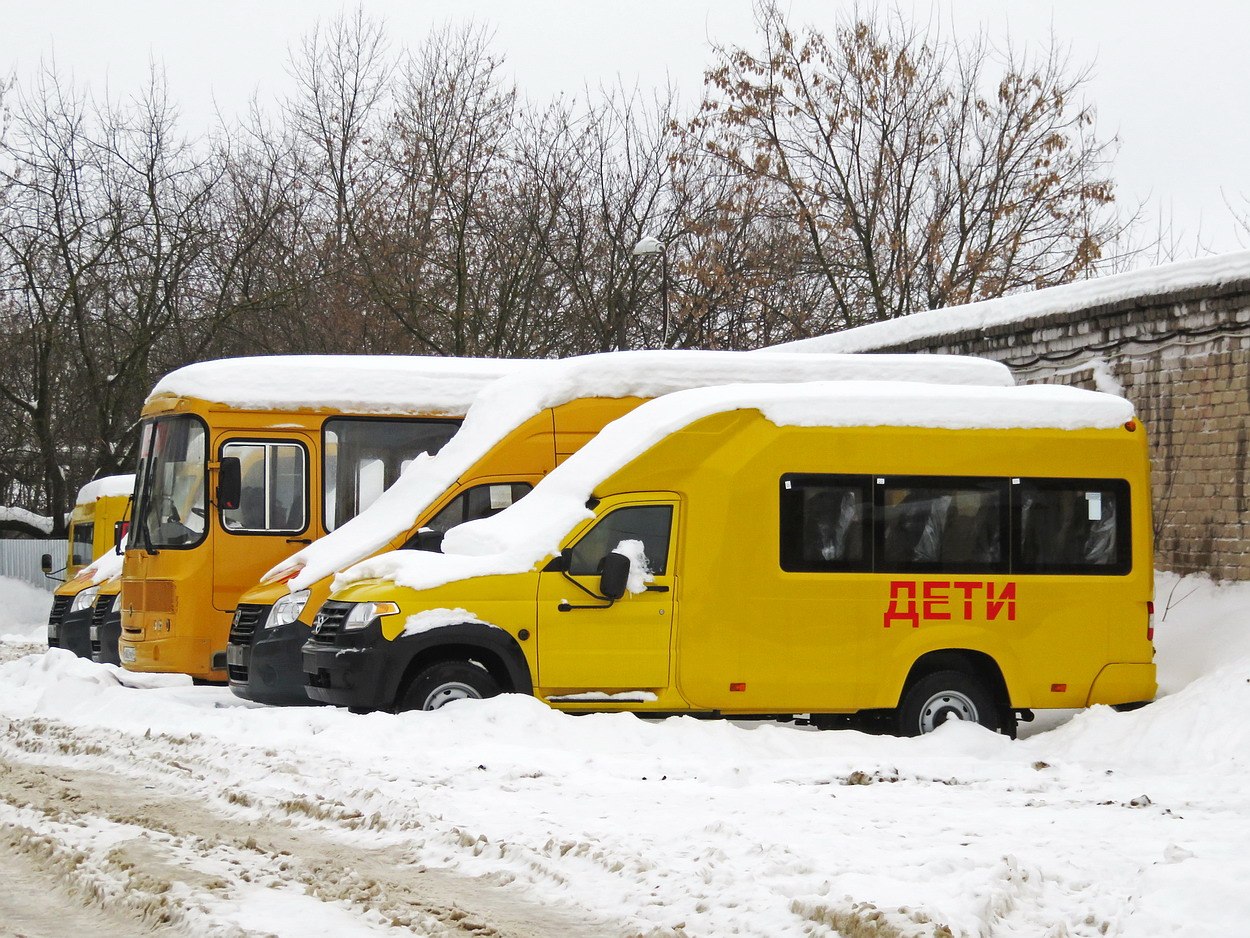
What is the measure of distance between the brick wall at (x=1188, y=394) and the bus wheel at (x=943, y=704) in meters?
3.31

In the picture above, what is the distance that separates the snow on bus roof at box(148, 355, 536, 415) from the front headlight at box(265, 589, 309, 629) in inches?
117

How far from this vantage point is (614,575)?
10.9 m

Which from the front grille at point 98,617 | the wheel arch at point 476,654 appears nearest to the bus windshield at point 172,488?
the front grille at point 98,617

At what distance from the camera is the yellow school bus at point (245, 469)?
14.7m

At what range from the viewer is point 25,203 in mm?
32594

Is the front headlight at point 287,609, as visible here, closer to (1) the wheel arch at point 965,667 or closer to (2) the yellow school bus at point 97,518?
(1) the wheel arch at point 965,667

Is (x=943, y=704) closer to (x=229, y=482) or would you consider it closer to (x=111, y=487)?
(x=229, y=482)

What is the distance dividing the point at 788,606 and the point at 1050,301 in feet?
21.2

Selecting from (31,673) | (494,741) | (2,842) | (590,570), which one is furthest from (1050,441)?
(31,673)

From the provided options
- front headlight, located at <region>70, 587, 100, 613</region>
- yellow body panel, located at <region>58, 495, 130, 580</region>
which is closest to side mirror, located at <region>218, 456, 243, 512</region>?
front headlight, located at <region>70, 587, 100, 613</region>

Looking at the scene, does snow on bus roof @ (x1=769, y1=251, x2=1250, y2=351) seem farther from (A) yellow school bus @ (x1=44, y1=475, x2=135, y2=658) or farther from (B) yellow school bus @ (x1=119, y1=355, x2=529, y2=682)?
(A) yellow school bus @ (x1=44, y1=475, x2=135, y2=658)

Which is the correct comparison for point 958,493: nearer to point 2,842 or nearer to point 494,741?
point 494,741

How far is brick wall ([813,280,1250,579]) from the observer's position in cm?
1366

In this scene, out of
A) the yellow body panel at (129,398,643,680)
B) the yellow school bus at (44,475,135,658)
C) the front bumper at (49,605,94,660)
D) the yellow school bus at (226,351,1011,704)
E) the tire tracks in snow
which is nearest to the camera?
the tire tracks in snow
